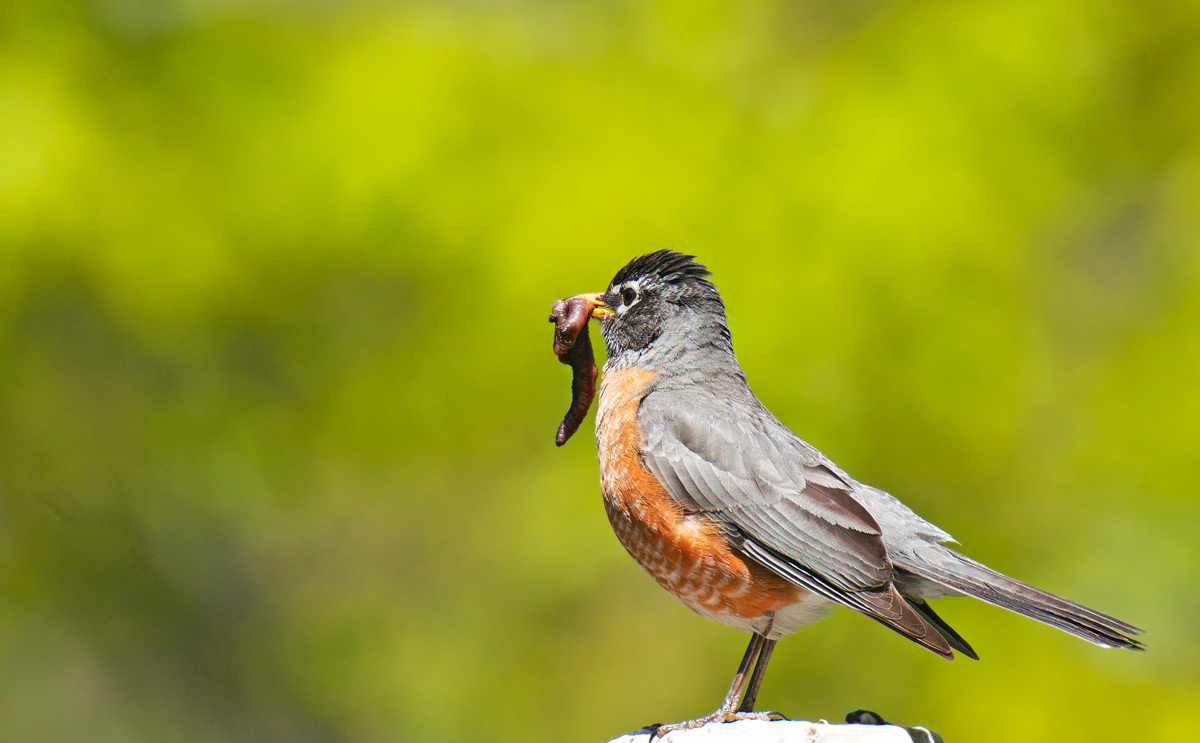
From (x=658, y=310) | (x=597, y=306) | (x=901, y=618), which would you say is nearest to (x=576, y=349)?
(x=597, y=306)

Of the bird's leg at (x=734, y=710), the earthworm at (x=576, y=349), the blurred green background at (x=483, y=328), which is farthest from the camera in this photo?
the blurred green background at (x=483, y=328)

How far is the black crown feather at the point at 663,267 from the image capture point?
11.2 feet

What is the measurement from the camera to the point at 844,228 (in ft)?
18.5

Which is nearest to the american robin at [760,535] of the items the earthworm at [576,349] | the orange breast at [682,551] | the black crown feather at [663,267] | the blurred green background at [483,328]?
the orange breast at [682,551]

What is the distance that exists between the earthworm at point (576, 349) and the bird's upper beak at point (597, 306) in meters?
0.16

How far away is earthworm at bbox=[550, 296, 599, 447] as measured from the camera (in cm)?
298

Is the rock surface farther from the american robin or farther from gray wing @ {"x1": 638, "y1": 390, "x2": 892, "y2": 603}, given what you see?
gray wing @ {"x1": 638, "y1": 390, "x2": 892, "y2": 603}

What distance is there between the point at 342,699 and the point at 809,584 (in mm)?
4366

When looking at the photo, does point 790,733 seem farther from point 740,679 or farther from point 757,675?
point 757,675

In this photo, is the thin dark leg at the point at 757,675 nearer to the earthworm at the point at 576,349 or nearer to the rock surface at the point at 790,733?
the rock surface at the point at 790,733

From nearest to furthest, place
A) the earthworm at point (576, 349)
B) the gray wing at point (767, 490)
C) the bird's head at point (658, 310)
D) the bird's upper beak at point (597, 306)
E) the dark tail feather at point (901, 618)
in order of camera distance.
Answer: the dark tail feather at point (901, 618) → the gray wing at point (767, 490) → the earthworm at point (576, 349) → the bird's upper beak at point (597, 306) → the bird's head at point (658, 310)

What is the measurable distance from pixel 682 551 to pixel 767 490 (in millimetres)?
340

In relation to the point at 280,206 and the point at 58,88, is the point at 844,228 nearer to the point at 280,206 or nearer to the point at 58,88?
the point at 280,206

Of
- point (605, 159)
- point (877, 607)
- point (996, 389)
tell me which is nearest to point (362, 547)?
point (605, 159)
